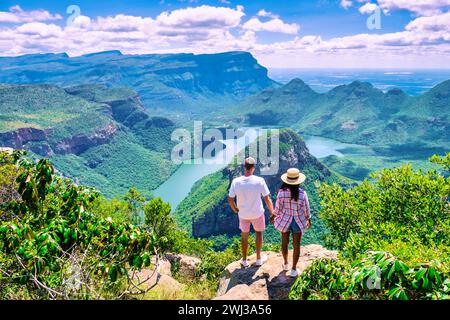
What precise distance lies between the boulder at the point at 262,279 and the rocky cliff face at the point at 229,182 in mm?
67117

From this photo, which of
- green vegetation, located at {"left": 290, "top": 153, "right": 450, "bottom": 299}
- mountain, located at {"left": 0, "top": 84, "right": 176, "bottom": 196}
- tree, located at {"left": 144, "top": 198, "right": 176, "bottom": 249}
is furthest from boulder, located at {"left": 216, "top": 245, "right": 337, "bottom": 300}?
mountain, located at {"left": 0, "top": 84, "right": 176, "bottom": 196}

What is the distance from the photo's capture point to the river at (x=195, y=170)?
375ft

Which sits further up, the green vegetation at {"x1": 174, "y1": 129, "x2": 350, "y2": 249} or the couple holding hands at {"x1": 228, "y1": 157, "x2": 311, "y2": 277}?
the couple holding hands at {"x1": 228, "y1": 157, "x2": 311, "y2": 277}

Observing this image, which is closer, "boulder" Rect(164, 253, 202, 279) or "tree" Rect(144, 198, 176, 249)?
"boulder" Rect(164, 253, 202, 279)

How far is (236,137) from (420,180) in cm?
15771

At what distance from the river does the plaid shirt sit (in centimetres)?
8700

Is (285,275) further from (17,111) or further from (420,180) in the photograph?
(17,111)

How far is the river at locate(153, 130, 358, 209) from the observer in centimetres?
11425

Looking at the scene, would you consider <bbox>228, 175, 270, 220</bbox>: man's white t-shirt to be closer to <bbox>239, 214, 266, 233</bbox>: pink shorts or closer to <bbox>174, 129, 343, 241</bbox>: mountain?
<bbox>239, 214, 266, 233</bbox>: pink shorts

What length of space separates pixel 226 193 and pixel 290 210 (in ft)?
241

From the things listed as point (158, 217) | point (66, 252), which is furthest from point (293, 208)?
point (158, 217)

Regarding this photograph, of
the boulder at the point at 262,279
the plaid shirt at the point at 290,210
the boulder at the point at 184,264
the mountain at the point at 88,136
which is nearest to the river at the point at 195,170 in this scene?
the mountain at the point at 88,136

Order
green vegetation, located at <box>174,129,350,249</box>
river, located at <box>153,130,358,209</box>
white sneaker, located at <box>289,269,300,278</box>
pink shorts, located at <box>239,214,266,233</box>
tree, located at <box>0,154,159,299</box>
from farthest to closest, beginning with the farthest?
river, located at <box>153,130,358,209</box> → green vegetation, located at <box>174,129,350,249</box> → pink shorts, located at <box>239,214,266,233</box> → white sneaker, located at <box>289,269,300,278</box> → tree, located at <box>0,154,159,299</box>

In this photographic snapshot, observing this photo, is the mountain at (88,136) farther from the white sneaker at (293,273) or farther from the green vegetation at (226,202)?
the white sneaker at (293,273)
